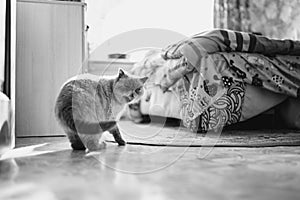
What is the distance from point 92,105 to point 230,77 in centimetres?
108

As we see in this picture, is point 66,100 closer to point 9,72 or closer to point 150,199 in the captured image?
point 9,72

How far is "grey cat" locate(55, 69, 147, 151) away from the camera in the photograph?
5.53ft

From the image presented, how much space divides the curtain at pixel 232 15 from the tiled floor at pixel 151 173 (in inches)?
120

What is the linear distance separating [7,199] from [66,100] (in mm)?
816

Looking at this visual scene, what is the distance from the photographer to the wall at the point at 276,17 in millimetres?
4352

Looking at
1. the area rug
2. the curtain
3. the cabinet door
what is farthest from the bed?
the curtain

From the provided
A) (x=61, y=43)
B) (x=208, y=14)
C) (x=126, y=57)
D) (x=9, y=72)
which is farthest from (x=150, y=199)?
(x=208, y=14)

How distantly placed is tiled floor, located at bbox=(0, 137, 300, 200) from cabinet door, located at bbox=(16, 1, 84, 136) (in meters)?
0.59

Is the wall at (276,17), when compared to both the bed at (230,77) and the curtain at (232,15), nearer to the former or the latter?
the curtain at (232,15)

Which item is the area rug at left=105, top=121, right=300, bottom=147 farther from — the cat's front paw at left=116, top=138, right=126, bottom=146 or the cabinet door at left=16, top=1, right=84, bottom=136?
the cabinet door at left=16, top=1, right=84, bottom=136

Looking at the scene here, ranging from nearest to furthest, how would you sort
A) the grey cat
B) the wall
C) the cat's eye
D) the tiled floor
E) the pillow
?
the tiled floor
the grey cat
the cat's eye
the pillow
the wall

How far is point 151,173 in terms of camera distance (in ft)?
4.17

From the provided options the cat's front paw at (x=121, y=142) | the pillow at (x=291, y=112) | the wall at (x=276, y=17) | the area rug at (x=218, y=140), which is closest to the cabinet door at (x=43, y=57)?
the area rug at (x=218, y=140)

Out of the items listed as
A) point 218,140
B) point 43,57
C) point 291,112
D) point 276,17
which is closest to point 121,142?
point 218,140
